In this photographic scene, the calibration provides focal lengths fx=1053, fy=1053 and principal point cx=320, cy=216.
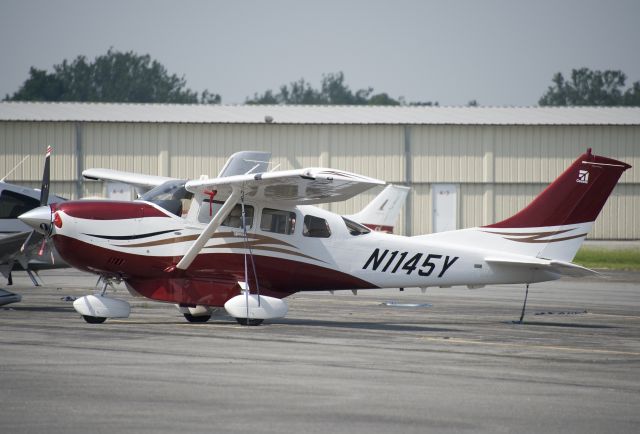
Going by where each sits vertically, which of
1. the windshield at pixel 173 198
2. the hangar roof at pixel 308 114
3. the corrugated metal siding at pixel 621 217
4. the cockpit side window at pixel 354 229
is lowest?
the corrugated metal siding at pixel 621 217

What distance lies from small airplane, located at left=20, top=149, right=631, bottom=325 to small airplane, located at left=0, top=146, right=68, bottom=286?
8.57 ft

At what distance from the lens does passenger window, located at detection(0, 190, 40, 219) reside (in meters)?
20.1

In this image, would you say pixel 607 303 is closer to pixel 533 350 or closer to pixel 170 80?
pixel 533 350

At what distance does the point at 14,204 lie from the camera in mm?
20391

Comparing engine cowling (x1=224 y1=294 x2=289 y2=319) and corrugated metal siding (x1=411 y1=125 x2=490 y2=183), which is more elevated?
corrugated metal siding (x1=411 y1=125 x2=490 y2=183)

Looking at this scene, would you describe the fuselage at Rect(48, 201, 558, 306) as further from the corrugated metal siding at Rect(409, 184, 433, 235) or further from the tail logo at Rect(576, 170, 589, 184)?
the corrugated metal siding at Rect(409, 184, 433, 235)

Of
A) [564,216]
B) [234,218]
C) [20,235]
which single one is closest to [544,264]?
[564,216]

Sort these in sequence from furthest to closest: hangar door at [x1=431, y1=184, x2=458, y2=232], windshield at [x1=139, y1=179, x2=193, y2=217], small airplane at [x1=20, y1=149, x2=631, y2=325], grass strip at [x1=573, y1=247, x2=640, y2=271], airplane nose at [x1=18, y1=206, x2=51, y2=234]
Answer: hangar door at [x1=431, y1=184, x2=458, y2=232] < grass strip at [x1=573, y1=247, x2=640, y2=271] < windshield at [x1=139, y1=179, x2=193, y2=217] < small airplane at [x1=20, y1=149, x2=631, y2=325] < airplane nose at [x1=18, y1=206, x2=51, y2=234]

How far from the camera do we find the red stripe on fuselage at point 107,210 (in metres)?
16.7

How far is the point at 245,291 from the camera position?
17016 mm

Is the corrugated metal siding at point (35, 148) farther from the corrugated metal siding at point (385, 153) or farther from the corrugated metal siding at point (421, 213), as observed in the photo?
the corrugated metal siding at point (421, 213)

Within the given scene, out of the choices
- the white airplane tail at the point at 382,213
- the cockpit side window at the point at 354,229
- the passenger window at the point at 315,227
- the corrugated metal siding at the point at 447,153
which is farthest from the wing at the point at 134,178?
Answer: the corrugated metal siding at the point at 447,153

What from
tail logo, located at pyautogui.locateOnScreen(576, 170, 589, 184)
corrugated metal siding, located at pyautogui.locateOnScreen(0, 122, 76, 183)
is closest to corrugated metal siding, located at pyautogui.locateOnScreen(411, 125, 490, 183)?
corrugated metal siding, located at pyautogui.locateOnScreen(0, 122, 76, 183)

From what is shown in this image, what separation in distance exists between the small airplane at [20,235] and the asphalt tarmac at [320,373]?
0.93 meters
